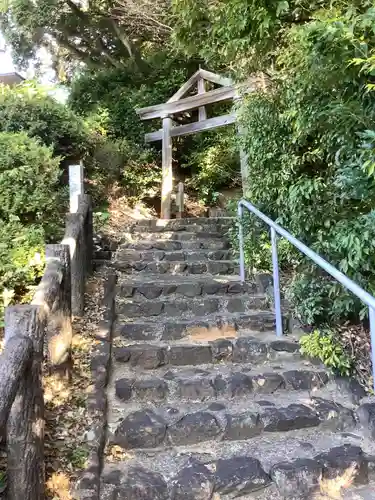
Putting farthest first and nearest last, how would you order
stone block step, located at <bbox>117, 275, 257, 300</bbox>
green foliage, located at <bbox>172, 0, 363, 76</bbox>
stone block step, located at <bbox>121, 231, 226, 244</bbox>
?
stone block step, located at <bbox>121, 231, 226, 244</bbox>
stone block step, located at <bbox>117, 275, 257, 300</bbox>
green foliage, located at <bbox>172, 0, 363, 76</bbox>

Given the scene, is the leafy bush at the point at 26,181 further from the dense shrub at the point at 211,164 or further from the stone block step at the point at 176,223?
the dense shrub at the point at 211,164

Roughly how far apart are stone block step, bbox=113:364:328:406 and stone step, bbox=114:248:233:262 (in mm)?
2057

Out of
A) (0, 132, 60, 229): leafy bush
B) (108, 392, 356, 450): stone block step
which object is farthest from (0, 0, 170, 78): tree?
(108, 392, 356, 450): stone block step

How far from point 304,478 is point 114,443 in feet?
3.39

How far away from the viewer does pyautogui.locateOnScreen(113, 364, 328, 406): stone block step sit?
9.16ft

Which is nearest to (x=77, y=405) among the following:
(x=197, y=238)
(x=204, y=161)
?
(x=197, y=238)

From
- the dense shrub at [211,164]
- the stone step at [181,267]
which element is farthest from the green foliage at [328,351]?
the dense shrub at [211,164]

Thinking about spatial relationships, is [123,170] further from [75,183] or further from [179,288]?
[179,288]

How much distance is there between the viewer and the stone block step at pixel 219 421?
2.44m

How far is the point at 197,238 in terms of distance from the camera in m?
5.86

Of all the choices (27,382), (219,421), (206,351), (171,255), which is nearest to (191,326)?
(206,351)

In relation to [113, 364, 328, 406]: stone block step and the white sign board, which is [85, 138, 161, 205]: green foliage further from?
[113, 364, 328, 406]: stone block step

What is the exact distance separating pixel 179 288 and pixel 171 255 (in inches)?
38.9

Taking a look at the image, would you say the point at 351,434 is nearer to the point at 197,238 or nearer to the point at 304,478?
the point at 304,478
